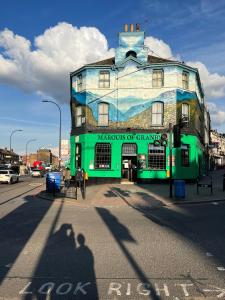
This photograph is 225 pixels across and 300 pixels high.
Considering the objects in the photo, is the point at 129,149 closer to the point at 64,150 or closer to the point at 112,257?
the point at 64,150

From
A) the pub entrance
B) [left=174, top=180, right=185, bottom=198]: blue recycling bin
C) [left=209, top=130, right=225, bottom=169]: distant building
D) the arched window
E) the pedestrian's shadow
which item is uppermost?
the arched window

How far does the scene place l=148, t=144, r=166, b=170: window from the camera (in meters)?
31.0

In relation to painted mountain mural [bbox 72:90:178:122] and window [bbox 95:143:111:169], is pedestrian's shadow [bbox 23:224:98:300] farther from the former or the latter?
painted mountain mural [bbox 72:90:178:122]

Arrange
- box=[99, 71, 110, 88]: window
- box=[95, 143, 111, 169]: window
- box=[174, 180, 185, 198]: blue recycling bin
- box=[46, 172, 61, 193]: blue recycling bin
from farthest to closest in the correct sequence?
box=[99, 71, 110, 88]: window → box=[95, 143, 111, 169]: window → box=[46, 172, 61, 193]: blue recycling bin → box=[174, 180, 185, 198]: blue recycling bin

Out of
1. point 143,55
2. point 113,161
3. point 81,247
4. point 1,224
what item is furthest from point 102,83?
point 81,247

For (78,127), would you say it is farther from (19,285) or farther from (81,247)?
(19,285)

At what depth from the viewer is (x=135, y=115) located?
31.5 m

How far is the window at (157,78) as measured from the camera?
31484 mm

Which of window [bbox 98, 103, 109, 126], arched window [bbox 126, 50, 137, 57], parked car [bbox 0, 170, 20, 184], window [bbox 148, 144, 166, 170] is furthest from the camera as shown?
parked car [bbox 0, 170, 20, 184]

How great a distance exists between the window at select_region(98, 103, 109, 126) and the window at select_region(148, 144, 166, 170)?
4.43m

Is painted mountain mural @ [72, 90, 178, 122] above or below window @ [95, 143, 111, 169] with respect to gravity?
above

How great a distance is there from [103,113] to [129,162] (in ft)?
15.8

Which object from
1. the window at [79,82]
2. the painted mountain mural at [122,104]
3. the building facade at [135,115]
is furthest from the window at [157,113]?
the window at [79,82]

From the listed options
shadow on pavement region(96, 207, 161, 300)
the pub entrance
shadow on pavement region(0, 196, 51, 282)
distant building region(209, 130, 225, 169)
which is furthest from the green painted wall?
distant building region(209, 130, 225, 169)
